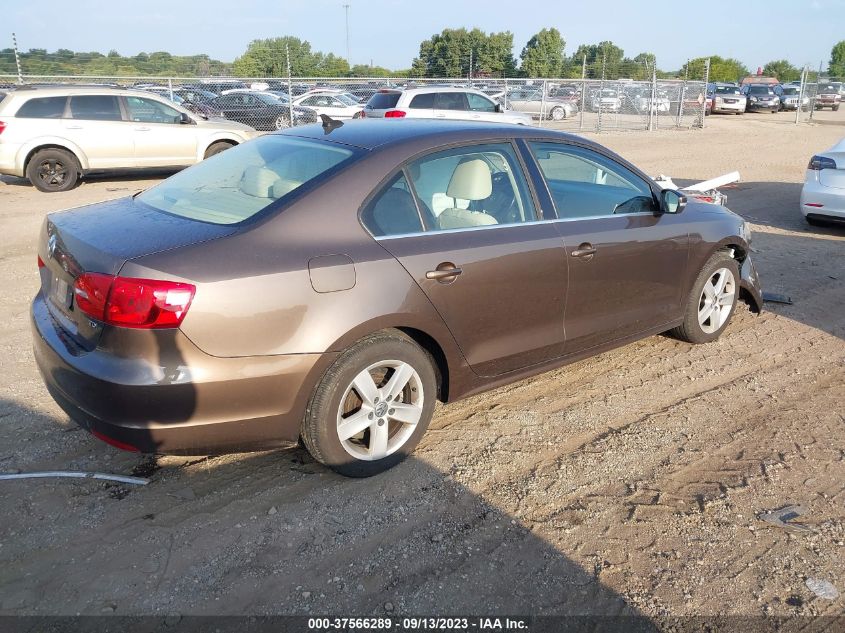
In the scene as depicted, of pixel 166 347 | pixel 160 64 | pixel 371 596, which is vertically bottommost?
pixel 371 596

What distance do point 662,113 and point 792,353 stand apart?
2560 cm

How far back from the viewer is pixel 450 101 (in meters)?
18.4

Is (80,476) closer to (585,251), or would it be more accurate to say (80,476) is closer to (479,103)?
(585,251)

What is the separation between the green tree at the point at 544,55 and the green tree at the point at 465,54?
67.1 inches

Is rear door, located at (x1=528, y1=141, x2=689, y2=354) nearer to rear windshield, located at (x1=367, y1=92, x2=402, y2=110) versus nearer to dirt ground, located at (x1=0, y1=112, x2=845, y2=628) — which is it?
dirt ground, located at (x1=0, y1=112, x2=845, y2=628)

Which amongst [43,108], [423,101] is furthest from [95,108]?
[423,101]

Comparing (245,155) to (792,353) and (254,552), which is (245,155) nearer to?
(254,552)

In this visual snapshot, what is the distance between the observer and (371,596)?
2779 millimetres

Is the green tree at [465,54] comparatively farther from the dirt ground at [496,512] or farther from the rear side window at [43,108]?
the dirt ground at [496,512]

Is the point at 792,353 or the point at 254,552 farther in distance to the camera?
the point at 792,353

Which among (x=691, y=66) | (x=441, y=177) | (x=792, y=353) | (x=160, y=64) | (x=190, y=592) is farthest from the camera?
(x=691, y=66)

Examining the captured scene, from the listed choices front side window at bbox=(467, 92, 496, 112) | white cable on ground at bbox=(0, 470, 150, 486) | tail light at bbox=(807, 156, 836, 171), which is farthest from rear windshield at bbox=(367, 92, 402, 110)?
white cable on ground at bbox=(0, 470, 150, 486)

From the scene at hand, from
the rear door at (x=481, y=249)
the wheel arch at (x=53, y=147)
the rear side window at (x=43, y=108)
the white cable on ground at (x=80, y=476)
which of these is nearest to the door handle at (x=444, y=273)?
the rear door at (x=481, y=249)

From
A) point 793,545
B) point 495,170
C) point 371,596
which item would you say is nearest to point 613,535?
point 793,545
